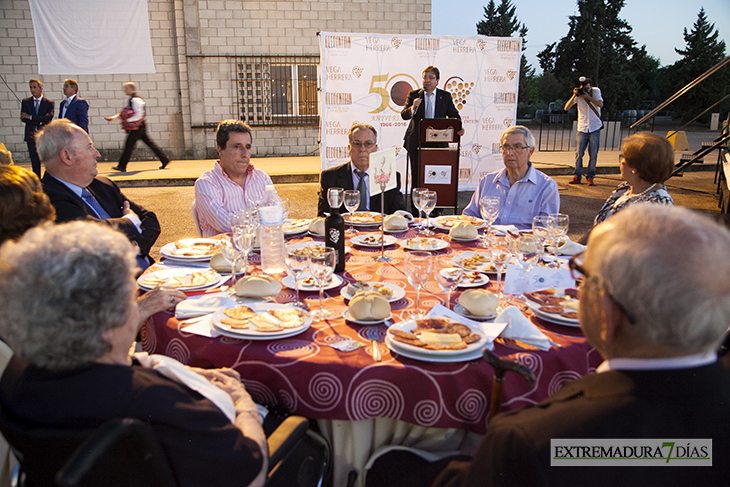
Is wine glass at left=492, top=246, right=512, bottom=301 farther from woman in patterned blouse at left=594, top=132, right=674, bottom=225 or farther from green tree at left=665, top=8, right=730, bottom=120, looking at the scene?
green tree at left=665, top=8, right=730, bottom=120

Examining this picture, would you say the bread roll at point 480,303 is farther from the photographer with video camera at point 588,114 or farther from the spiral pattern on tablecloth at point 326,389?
the photographer with video camera at point 588,114

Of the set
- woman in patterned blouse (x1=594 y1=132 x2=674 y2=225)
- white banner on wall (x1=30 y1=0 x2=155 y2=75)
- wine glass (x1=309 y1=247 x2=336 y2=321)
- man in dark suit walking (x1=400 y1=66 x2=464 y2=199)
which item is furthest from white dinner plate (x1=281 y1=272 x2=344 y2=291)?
white banner on wall (x1=30 y1=0 x2=155 y2=75)

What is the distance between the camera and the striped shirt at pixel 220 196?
3.50 metres

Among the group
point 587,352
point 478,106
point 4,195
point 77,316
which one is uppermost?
point 478,106

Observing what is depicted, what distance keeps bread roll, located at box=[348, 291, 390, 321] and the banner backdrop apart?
23.3 ft

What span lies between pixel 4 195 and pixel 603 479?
230 centimetres

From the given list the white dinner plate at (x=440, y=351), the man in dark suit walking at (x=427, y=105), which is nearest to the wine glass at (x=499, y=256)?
the white dinner plate at (x=440, y=351)

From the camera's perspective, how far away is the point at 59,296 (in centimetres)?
107

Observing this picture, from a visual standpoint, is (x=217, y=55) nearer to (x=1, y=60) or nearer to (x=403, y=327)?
(x=1, y=60)

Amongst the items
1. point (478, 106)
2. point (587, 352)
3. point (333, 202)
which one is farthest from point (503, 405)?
point (478, 106)

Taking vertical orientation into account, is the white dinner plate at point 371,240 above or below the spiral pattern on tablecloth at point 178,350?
above

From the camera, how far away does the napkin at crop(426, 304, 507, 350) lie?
1.65 meters

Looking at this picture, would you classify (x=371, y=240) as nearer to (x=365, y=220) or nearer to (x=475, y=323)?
(x=365, y=220)

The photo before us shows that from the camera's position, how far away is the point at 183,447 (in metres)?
1.15
